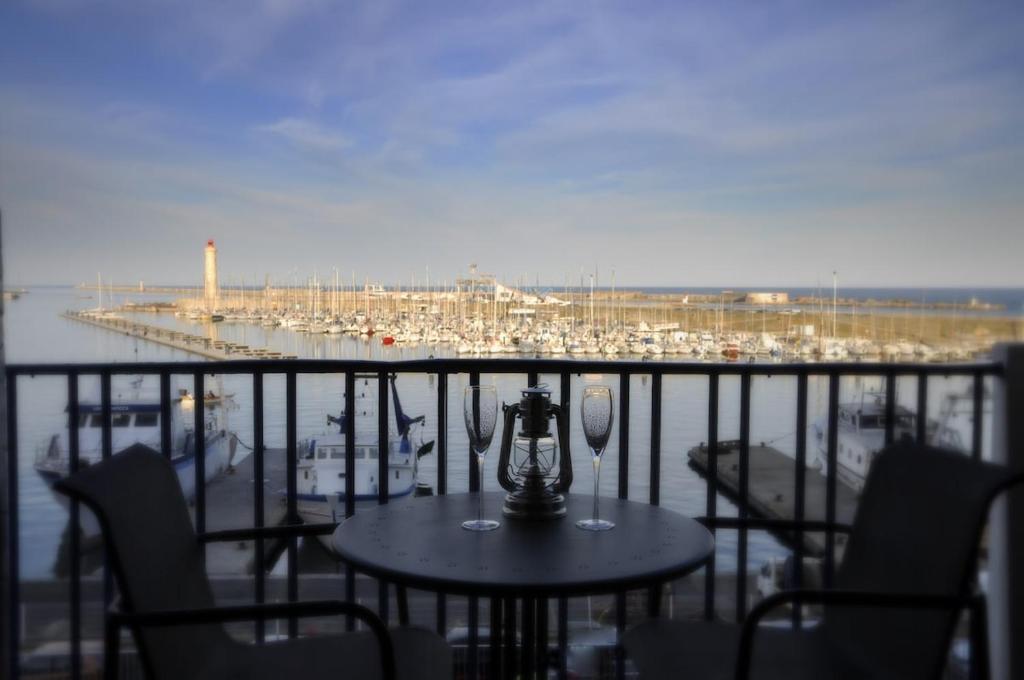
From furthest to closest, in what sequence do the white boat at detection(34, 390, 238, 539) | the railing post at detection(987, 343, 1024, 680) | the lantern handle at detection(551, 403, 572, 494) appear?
1. the white boat at detection(34, 390, 238, 539)
2. the railing post at detection(987, 343, 1024, 680)
3. the lantern handle at detection(551, 403, 572, 494)

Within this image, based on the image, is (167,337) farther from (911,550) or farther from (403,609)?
(911,550)

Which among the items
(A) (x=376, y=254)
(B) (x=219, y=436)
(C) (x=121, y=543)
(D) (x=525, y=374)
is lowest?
(B) (x=219, y=436)

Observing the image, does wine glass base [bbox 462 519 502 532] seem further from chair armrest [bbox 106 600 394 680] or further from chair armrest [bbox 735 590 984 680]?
chair armrest [bbox 735 590 984 680]

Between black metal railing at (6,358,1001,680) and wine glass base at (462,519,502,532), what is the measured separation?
0.50 m

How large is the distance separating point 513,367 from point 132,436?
1.69 m

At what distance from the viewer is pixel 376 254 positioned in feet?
55.8

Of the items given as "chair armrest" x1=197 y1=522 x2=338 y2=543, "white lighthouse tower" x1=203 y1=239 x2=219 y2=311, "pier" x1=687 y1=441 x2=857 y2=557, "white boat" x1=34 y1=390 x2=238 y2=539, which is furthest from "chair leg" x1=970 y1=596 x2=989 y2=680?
"white lighthouse tower" x1=203 y1=239 x2=219 y2=311

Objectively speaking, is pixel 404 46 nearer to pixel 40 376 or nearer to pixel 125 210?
pixel 125 210

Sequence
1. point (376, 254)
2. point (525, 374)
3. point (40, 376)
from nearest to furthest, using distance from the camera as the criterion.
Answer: point (40, 376) → point (525, 374) → point (376, 254)

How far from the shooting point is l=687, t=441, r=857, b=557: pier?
265 cm

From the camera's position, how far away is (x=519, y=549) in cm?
162

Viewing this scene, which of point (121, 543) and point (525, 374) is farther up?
point (525, 374)

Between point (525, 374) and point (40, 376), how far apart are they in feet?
4.99

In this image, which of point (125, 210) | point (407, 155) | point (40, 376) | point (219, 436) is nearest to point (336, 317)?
point (125, 210)
